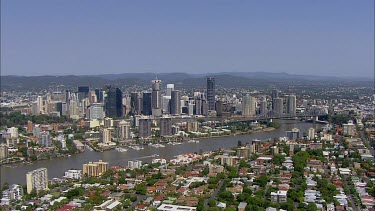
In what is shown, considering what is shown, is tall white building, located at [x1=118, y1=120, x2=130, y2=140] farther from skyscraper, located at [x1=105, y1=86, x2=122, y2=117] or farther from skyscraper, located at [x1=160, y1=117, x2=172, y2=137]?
skyscraper, located at [x1=105, y1=86, x2=122, y2=117]

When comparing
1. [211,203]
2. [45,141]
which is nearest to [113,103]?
[45,141]

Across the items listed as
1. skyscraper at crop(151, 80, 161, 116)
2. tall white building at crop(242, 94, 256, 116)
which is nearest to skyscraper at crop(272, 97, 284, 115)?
tall white building at crop(242, 94, 256, 116)

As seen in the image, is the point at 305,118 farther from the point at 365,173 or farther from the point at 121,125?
the point at 365,173

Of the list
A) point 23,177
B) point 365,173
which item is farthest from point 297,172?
point 23,177

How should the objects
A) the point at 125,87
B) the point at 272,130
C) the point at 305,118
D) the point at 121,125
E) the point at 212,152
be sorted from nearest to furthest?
the point at 212,152 → the point at 121,125 → the point at 272,130 → the point at 305,118 → the point at 125,87

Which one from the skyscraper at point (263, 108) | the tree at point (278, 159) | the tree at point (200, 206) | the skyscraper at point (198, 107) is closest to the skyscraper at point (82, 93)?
the skyscraper at point (198, 107)

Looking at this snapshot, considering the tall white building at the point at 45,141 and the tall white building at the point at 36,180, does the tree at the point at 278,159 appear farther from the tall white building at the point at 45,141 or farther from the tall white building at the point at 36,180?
the tall white building at the point at 45,141
